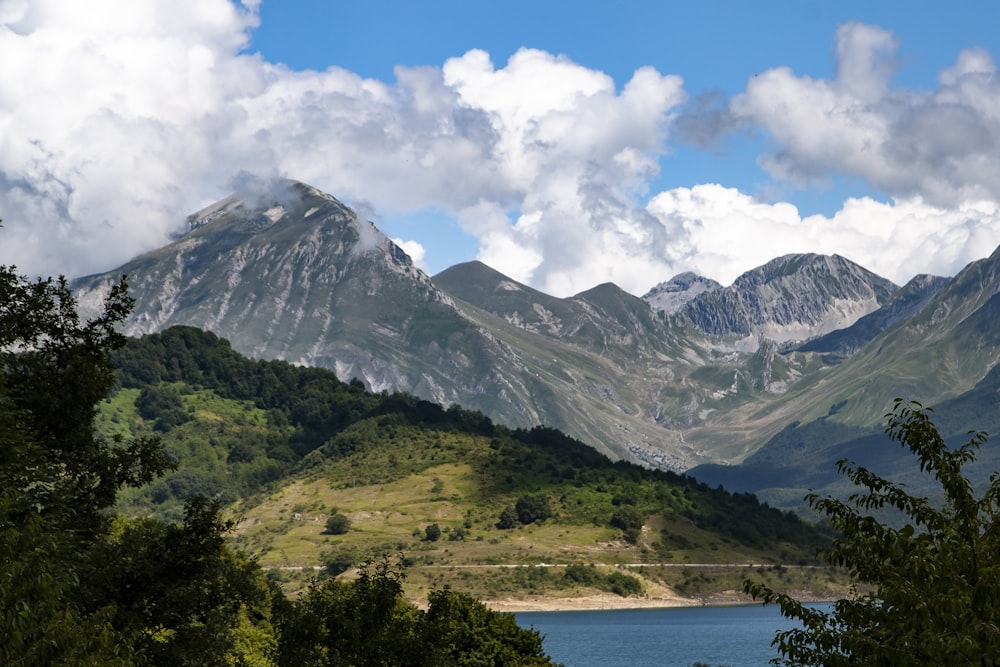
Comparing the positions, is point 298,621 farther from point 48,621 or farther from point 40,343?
point 48,621

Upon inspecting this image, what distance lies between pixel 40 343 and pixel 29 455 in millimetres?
11860

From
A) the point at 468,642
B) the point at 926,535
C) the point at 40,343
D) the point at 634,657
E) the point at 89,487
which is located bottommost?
the point at 634,657

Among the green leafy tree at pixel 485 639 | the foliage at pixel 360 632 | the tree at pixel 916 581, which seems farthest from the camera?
the green leafy tree at pixel 485 639

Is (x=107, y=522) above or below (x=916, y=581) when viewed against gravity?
above

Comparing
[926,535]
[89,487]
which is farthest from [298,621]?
[926,535]

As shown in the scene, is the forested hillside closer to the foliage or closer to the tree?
the foliage

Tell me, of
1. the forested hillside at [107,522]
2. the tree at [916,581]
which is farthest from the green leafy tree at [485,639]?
the tree at [916,581]

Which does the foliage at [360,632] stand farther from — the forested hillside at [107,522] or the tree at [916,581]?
the tree at [916,581]

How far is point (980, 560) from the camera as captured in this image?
28.1 metres

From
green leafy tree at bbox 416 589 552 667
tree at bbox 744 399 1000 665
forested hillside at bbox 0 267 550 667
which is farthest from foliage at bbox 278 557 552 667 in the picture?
tree at bbox 744 399 1000 665

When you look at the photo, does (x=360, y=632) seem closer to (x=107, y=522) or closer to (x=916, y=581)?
(x=107, y=522)

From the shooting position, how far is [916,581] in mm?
27812

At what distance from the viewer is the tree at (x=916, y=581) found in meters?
25.7

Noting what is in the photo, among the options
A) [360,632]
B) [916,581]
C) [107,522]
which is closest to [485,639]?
[360,632]
